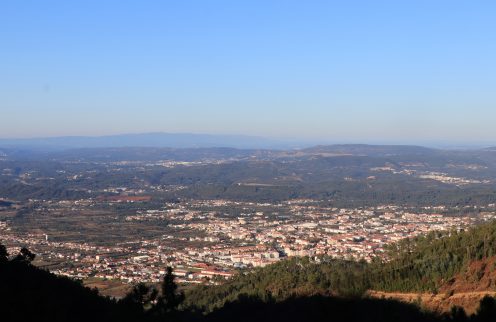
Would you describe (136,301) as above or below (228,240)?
above

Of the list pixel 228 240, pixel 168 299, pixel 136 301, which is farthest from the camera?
pixel 228 240

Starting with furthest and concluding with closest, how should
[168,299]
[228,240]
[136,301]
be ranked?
[228,240], [168,299], [136,301]

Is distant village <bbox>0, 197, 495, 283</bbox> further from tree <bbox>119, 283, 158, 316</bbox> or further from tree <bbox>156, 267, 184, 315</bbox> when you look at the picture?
tree <bbox>119, 283, 158, 316</bbox>

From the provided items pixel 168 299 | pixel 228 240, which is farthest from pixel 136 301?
pixel 228 240

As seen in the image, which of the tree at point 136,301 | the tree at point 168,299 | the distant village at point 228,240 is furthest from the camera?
the distant village at point 228,240

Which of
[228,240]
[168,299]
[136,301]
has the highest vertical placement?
[136,301]

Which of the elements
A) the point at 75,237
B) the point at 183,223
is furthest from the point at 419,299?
the point at 183,223

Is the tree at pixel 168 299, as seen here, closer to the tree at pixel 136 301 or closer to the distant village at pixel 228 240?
the tree at pixel 136 301

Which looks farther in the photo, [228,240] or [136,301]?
[228,240]

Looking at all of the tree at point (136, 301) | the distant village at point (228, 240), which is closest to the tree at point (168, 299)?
the tree at point (136, 301)

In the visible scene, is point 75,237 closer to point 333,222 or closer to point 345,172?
point 333,222

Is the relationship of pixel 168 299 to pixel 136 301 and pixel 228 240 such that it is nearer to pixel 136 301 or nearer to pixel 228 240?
pixel 136 301
